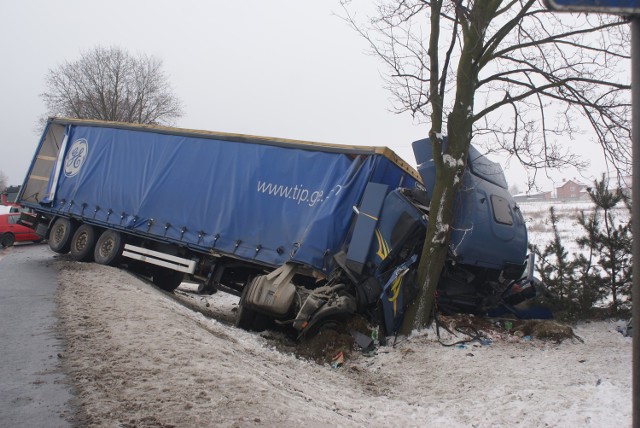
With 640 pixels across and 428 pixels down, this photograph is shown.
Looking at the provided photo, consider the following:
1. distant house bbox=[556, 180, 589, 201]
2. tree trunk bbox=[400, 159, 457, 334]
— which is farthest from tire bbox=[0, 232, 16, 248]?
distant house bbox=[556, 180, 589, 201]

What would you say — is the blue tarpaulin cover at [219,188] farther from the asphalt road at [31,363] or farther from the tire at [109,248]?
the asphalt road at [31,363]

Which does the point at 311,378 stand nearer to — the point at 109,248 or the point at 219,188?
the point at 219,188

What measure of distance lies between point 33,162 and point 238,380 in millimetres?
12446

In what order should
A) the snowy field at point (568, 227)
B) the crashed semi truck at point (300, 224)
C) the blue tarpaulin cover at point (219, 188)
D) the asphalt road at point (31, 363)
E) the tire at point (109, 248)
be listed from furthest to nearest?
the tire at point (109, 248) < the snowy field at point (568, 227) < the blue tarpaulin cover at point (219, 188) < the crashed semi truck at point (300, 224) < the asphalt road at point (31, 363)

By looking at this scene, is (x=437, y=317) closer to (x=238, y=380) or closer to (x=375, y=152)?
(x=375, y=152)

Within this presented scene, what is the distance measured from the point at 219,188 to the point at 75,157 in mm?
5176

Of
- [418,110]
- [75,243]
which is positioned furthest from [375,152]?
[75,243]

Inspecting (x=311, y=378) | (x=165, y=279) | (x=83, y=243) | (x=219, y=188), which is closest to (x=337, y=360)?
(x=311, y=378)

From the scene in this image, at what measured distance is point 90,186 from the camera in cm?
1264

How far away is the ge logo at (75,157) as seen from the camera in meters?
13.1

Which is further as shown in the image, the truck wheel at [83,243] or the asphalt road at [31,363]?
the truck wheel at [83,243]

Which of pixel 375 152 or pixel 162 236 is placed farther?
pixel 162 236

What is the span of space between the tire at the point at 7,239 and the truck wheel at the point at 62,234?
10.2m

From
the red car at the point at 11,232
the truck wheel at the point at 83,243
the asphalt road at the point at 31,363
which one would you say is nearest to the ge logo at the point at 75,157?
the truck wheel at the point at 83,243
